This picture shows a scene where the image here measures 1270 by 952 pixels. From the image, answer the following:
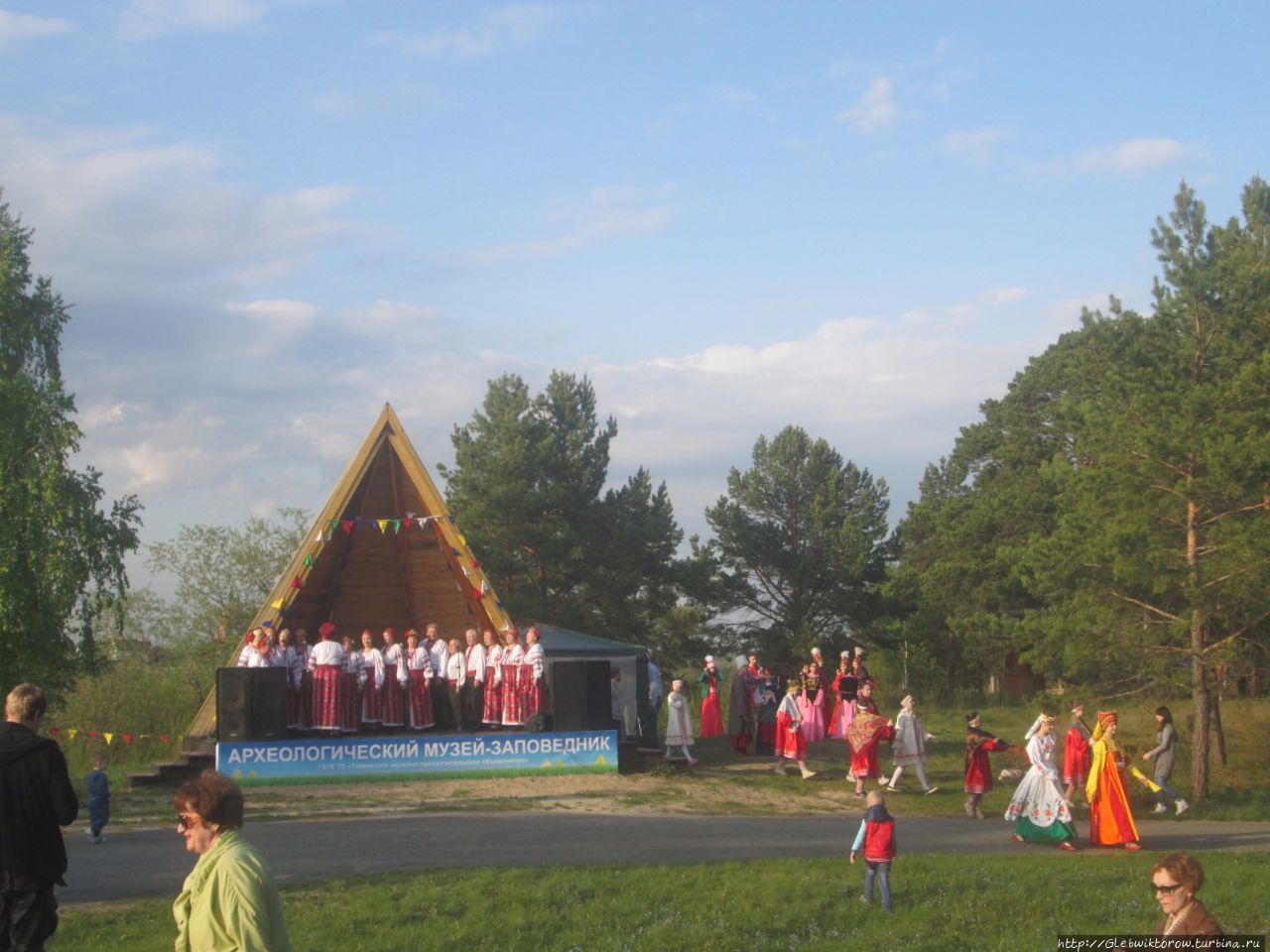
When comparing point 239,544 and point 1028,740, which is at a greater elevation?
point 239,544

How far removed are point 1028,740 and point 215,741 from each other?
37.1 ft

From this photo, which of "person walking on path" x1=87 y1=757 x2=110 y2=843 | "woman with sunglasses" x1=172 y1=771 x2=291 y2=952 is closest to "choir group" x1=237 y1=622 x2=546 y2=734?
"person walking on path" x1=87 y1=757 x2=110 y2=843

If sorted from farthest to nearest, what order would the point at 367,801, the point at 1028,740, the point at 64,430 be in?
the point at 64,430, the point at 367,801, the point at 1028,740

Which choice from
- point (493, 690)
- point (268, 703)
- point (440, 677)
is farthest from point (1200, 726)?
point (268, 703)

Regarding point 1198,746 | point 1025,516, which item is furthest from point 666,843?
point 1025,516

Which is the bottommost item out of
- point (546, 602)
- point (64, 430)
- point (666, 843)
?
point (666, 843)

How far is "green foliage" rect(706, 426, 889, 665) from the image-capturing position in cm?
4581

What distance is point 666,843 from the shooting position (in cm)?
1298

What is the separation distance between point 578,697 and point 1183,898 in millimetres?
14121

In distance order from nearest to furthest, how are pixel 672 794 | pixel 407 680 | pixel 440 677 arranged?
1. pixel 672 794
2. pixel 407 680
3. pixel 440 677

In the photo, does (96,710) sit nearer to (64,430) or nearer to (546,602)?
(64,430)

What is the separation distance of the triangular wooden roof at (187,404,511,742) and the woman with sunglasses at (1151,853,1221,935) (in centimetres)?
1676

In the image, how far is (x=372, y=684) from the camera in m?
20.2

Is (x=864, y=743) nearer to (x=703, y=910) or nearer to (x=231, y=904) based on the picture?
(x=703, y=910)
